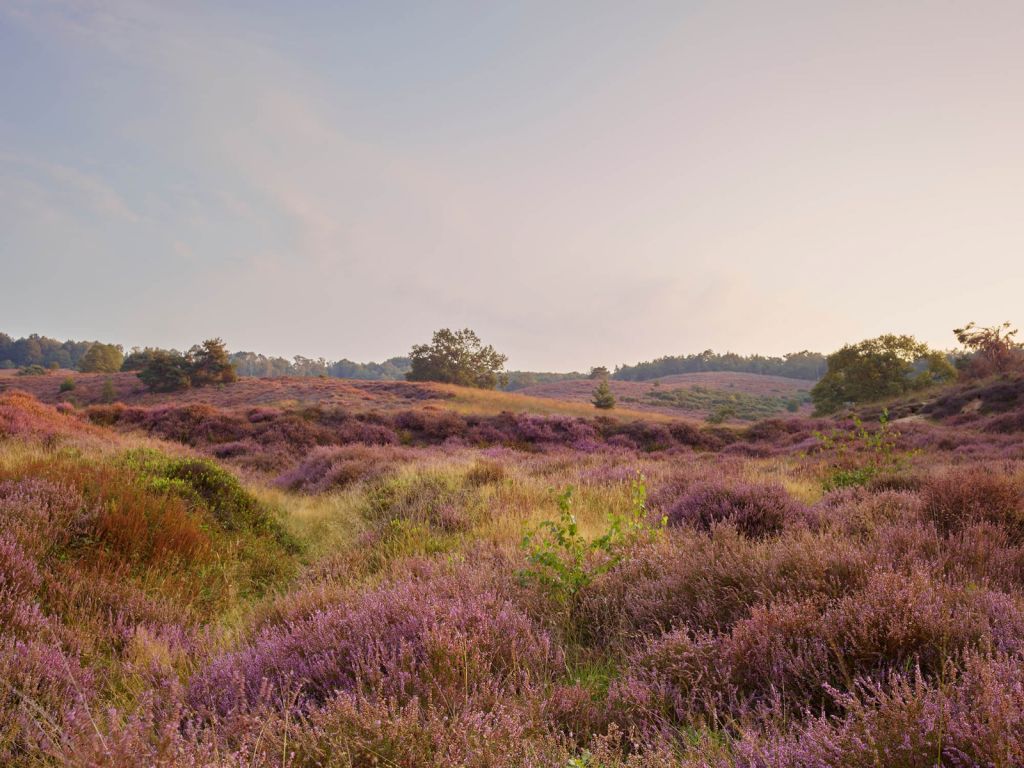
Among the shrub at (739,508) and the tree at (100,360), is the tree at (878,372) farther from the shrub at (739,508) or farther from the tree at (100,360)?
the tree at (100,360)

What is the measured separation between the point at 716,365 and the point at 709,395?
208 feet

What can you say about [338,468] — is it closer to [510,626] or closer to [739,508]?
[739,508]

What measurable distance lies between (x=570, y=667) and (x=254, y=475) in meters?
12.0

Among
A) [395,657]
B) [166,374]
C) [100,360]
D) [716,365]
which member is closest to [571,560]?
[395,657]

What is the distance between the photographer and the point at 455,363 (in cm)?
6675

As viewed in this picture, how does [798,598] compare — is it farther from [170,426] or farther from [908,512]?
[170,426]

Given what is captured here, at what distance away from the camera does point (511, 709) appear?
2152mm

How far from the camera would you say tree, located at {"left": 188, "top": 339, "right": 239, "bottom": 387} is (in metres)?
41.0

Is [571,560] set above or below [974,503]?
below

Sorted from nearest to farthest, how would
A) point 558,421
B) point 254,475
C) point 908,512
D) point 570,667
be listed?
point 570,667
point 908,512
point 254,475
point 558,421

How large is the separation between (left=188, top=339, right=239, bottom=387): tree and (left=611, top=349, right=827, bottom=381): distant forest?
98663 millimetres

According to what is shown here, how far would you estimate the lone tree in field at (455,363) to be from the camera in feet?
213

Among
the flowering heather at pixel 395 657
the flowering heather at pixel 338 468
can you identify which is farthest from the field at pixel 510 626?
the flowering heather at pixel 338 468

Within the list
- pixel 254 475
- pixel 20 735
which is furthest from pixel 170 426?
pixel 20 735
